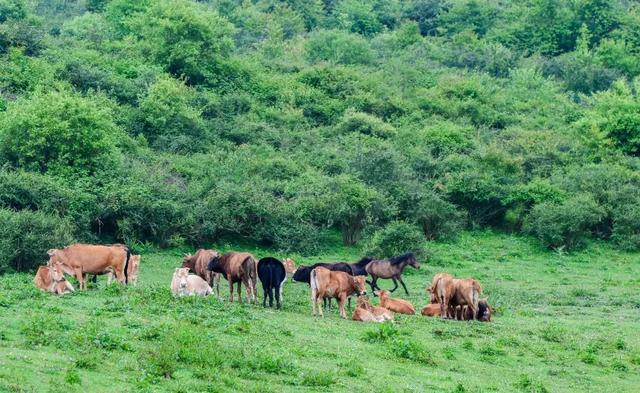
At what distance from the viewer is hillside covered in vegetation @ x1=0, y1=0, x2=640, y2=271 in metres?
41.5

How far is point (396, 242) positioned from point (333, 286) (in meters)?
14.6

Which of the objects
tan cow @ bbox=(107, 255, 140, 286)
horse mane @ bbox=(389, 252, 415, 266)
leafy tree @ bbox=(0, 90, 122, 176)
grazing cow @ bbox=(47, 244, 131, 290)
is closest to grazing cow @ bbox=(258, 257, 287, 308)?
grazing cow @ bbox=(47, 244, 131, 290)

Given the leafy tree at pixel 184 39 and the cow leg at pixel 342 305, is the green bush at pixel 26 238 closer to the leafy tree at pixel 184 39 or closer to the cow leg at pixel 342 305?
the cow leg at pixel 342 305

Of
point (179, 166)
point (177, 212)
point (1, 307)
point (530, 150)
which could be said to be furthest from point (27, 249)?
point (530, 150)

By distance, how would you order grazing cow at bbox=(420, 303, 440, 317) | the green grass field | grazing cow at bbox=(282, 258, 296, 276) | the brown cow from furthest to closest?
grazing cow at bbox=(282, 258, 296, 276)
grazing cow at bbox=(420, 303, 440, 317)
the brown cow
the green grass field

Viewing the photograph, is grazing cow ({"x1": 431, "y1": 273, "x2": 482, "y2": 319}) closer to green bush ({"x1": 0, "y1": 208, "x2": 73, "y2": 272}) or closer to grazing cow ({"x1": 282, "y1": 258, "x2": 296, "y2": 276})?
grazing cow ({"x1": 282, "y1": 258, "x2": 296, "y2": 276})

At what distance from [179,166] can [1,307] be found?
83.8 ft

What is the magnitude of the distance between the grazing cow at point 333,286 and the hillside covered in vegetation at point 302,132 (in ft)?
35.6

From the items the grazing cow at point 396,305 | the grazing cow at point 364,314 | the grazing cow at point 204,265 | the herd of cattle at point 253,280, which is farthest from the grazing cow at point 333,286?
the grazing cow at point 204,265

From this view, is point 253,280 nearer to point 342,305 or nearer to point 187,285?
point 187,285

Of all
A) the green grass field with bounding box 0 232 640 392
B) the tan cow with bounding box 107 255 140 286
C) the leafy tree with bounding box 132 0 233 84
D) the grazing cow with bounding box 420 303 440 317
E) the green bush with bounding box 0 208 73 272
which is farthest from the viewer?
the leafy tree with bounding box 132 0 233 84

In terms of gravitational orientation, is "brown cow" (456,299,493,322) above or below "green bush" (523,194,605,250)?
below

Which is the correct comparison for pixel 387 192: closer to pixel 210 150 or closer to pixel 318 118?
pixel 210 150

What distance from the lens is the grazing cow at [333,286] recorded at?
27109 millimetres
